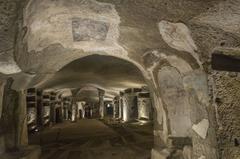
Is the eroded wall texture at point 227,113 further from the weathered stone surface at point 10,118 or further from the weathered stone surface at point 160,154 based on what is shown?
the weathered stone surface at point 10,118

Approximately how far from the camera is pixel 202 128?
2053 millimetres

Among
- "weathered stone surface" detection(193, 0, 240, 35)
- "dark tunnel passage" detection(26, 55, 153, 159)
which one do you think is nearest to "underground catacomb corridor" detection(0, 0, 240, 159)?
"weathered stone surface" detection(193, 0, 240, 35)

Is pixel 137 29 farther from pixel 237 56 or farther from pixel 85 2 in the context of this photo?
pixel 237 56

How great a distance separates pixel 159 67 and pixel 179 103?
1.70 ft

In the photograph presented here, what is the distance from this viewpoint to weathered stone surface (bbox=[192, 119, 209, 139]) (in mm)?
1979

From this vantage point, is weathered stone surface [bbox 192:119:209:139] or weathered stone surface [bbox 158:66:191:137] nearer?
weathered stone surface [bbox 192:119:209:139]

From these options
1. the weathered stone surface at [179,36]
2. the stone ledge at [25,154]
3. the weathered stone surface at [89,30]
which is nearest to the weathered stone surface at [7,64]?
the weathered stone surface at [89,30]

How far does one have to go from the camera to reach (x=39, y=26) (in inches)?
80.5

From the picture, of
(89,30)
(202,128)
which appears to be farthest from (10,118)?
(202,128)

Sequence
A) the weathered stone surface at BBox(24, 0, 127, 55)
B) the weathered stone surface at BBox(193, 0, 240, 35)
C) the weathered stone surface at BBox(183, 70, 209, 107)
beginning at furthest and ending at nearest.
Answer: the weathered stone surface at BBox(183, 70, 209, 107) < the weathered stone surface at BBox(24, 0, 127, 55) < the weathered stone surface at BBox(193, 0, 240, 35)

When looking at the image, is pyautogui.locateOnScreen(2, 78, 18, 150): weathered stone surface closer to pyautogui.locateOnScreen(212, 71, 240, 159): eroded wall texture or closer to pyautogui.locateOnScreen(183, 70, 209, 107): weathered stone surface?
pyautogui.locateOnScreen(183, 70, 209, 107): weathered stone surface

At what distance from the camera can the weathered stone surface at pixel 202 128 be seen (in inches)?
77.9

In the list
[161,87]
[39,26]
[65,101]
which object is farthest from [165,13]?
[65,101]

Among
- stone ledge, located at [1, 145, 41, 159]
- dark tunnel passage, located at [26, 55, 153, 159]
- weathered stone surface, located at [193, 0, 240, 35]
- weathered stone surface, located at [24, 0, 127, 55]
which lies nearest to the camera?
weathered stone surface, located at [193, 0, 240, 35]
